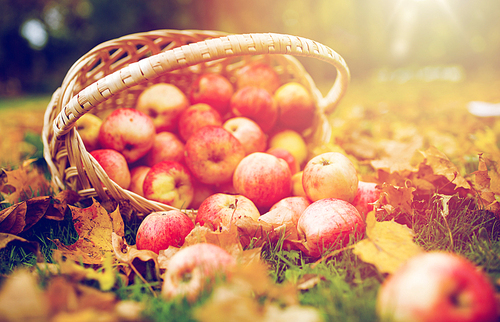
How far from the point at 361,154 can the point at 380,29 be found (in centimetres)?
866

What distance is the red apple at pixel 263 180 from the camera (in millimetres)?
1458

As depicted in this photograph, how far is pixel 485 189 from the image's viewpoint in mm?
1264

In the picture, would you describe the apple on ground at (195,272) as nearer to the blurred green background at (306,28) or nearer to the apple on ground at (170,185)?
the apple on ground at (170,185)

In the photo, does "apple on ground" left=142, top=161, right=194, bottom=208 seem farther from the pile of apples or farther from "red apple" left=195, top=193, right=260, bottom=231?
"red apple" left=195, top=193, right=260, bottom=231

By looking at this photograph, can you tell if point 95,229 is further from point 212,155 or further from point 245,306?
point 245,306

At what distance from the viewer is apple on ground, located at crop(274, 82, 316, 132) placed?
82.0 inches

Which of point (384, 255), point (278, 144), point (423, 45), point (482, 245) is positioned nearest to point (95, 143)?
point (278, 144)

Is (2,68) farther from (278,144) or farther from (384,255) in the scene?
(384,255)

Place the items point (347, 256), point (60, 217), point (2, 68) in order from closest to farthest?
1. point (347, 256)
2. point (60, 217)
3. point (2, 68)

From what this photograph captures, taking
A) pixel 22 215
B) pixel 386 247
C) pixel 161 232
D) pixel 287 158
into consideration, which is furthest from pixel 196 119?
pixel 386 247

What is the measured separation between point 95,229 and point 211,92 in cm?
117

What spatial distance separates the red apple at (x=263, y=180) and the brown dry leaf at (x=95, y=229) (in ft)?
1.91

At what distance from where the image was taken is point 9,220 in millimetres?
1251

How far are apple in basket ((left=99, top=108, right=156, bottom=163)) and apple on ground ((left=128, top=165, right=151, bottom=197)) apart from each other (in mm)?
81
